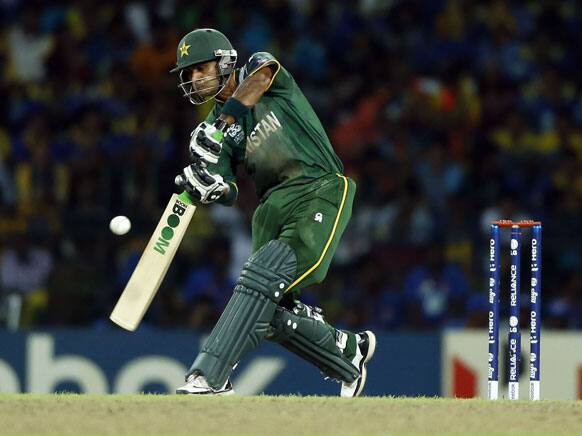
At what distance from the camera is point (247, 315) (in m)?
6.29

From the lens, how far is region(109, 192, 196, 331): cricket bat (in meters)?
6.52

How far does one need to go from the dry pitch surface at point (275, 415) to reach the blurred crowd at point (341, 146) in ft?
13.9

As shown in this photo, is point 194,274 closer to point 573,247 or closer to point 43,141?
point 43,141

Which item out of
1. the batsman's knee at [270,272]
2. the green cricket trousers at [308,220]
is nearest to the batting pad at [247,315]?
the batsman's knee at [270,272]

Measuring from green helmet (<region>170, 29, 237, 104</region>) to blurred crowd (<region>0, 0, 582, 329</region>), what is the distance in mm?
4081

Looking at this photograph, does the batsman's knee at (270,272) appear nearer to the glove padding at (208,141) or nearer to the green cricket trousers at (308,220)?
the green cricket trousers at (308,220)

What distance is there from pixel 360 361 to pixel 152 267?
1.13 m


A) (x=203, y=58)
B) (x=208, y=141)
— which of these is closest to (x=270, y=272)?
(x=208, y=141)

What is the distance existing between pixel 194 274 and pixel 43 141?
70.4 inches

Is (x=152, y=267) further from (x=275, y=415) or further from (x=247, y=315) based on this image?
(x=275, y=415)

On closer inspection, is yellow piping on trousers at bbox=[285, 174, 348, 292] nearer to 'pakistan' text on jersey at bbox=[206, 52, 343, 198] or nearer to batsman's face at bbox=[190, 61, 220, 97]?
'pakistan' text on jersey at bbox=[206, 52, 343, 198]

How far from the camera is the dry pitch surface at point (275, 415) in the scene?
5410 millimetres

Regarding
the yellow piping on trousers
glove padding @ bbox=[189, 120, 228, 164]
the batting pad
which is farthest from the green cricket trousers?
glove padding @ bbox=[189, 120, 228, 164]

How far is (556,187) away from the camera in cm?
1134
